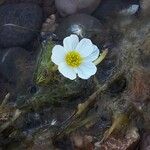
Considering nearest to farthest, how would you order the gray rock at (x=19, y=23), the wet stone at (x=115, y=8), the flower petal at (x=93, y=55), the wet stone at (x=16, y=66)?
the flower petal at (x=93, y=55), the wet stone at (x=16, y=66), the gray rock at (x=19, y=23), the wet stone at (x=115, y=8)

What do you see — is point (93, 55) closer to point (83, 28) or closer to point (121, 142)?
point (121, 142)

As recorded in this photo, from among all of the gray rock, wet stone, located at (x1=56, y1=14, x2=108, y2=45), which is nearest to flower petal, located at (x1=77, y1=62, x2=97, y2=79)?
wet stone, located at (x1=56, y1=14, x2=108, y2=45)

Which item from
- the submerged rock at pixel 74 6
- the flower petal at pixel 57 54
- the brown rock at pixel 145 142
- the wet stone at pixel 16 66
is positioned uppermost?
the flower petal at pixel 57 54

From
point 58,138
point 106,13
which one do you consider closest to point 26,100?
point 58,138

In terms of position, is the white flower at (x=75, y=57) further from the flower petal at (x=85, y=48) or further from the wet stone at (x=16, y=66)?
the wet stone at (x=16, y=66)

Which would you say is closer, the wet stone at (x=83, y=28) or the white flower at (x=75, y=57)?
the white flower at (x=75, y=57)

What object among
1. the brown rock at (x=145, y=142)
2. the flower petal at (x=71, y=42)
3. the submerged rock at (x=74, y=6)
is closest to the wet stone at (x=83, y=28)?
the submerged rock at (x=74, y=6)

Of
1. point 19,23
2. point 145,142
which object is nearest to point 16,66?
point 19,23
